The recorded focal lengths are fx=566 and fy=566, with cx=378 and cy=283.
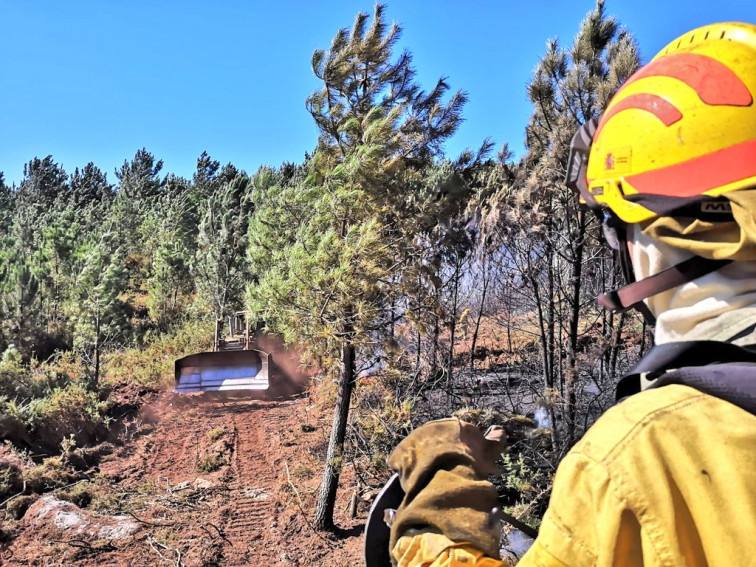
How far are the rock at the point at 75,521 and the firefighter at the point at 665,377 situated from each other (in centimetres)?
810

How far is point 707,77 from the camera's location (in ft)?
3.47

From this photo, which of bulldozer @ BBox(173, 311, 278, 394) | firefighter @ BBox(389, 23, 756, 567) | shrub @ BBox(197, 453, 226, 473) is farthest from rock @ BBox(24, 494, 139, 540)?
firefighter @ BBox(389, 23, 756, 567)

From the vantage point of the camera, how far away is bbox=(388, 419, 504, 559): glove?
120cm

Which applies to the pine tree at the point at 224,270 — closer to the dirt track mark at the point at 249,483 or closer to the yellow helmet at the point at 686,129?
the dirt track mark at the point at 249,483

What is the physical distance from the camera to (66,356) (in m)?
18.1

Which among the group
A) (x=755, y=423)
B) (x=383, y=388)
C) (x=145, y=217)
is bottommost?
(x=383, y=388)

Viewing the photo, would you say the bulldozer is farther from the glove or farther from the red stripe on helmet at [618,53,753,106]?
A: the red stripe on helmet at [618,53,753,106]

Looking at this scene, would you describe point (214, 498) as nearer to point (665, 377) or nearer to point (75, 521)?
point (75, 521)

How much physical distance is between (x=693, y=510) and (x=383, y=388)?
729 cm

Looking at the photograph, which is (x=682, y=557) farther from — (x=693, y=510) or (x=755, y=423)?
(x=755, y=423)

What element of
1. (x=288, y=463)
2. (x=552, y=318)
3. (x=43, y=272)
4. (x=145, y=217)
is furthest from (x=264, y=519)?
(x=145, y=217)

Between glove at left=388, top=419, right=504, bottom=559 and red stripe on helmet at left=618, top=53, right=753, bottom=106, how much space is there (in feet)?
2.88

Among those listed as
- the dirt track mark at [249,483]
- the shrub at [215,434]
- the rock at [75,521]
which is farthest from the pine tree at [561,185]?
the shrub at [215,434]

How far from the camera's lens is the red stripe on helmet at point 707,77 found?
1021mm
